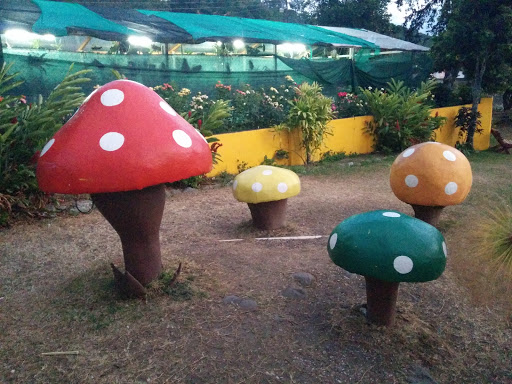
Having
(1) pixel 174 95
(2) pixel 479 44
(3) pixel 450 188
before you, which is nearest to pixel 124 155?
(3) pixel 450 188

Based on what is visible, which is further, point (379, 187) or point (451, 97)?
point (451, 97)

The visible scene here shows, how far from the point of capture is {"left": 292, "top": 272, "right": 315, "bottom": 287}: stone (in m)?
3.73

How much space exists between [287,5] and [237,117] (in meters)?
28.8

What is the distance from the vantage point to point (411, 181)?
15.1ft

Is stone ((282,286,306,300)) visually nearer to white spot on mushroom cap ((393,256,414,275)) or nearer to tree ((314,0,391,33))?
white spot on mushroom cap ((393,256,414,275))

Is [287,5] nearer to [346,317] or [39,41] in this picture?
[39,41]

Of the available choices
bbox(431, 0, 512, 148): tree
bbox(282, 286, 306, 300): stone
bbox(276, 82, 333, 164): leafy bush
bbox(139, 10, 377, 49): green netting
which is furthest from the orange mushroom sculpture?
bbox(139, 10, 377, 49): green netting

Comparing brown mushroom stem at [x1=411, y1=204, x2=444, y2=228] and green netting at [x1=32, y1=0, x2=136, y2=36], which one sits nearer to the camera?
brown mushroom stem at [x1=411, y1=204, x2=444, y2=228]

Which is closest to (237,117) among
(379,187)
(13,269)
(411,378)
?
(379,187)

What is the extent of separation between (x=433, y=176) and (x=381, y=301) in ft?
6.57

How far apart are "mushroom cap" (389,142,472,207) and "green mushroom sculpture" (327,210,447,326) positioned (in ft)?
6.31

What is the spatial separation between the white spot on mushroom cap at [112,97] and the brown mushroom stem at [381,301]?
80.8 inches

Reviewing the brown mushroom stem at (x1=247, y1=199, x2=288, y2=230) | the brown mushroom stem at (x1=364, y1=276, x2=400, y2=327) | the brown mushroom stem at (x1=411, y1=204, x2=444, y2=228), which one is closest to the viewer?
the brown mushroom stem at (x1=364, y1=276, x2=400, y2=327)

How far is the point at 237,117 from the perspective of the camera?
9.04 m
